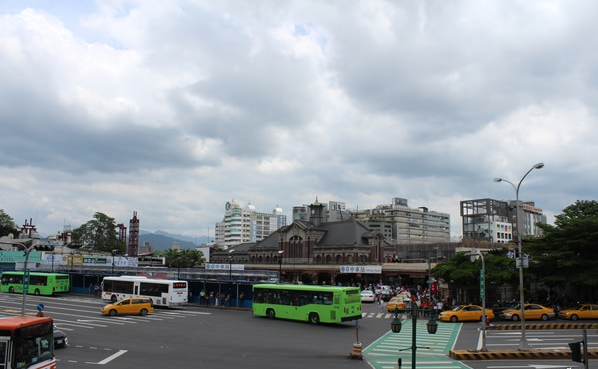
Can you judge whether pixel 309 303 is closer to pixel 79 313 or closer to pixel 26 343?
pixel 79 313

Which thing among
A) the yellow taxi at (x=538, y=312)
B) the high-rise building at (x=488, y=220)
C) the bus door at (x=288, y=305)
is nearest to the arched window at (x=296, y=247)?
the high-rise building at (x=488, y=220)

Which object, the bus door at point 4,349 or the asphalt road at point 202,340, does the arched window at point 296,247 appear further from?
the bus door at point 4,349

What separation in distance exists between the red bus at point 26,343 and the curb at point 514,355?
60.4 ft

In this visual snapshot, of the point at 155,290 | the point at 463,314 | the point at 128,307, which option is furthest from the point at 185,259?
the point at 463,314

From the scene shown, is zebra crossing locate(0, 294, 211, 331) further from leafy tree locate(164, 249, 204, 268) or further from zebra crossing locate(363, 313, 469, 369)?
leafy tree locate(164, 249, 204, 268)

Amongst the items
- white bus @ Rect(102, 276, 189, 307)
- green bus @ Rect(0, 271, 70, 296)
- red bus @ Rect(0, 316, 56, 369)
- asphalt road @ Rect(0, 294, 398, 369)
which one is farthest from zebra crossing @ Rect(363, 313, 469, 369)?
green bus @ Rect(0, 271, 70, 296)

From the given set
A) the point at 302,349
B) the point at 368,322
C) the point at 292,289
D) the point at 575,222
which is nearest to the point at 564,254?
the point at 575,222

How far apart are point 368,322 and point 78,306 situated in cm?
2694

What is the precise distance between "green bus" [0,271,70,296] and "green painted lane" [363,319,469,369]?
135ft

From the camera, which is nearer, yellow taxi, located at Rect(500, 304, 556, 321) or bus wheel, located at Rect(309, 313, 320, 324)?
bus wheel, located at Rect(309, 313, 320, 324)

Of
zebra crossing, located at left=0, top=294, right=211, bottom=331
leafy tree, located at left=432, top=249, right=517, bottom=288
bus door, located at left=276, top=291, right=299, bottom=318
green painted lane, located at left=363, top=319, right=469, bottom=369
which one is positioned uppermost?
leafy tree, located at left=432, top=249, right=517, bottom=288

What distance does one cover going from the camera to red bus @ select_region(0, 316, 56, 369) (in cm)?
1335

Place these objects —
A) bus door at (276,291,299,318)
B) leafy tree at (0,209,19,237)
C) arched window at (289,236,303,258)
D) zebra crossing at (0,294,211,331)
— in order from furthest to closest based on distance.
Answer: leafy tree at (0,209,19,237), arched window at (289,236,303,258), bus door at (276,291,299,318), zebra crossing at (0,294,211,331)

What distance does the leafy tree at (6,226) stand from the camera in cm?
13175
